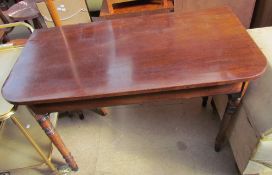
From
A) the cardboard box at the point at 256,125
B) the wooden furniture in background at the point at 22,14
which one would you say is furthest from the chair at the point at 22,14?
the cardboard box at the point at 256,125

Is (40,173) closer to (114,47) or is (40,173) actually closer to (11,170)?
(11,170)

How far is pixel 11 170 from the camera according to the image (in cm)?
119

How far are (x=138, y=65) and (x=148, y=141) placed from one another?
0.67 m

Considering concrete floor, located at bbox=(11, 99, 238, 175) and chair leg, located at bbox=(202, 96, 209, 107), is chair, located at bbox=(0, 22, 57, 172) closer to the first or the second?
concrete floor, located at bbox=(11, 99, 238, 175)

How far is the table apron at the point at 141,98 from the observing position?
30.5 inches

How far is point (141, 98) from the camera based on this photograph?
31.6 inches

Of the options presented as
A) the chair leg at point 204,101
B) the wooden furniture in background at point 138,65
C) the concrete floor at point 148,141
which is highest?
the wooden furniture in background at point 138,65

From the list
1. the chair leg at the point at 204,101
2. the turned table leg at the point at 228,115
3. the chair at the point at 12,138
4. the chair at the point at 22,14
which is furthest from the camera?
the chair at the point at 22,14

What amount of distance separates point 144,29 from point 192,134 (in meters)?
0.73

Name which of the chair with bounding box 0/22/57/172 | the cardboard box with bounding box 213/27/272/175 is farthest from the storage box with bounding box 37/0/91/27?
the cardboard box with bounding box 213/27/272/175

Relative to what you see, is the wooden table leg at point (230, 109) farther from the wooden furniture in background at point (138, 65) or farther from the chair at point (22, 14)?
the chair at point (22, 14)

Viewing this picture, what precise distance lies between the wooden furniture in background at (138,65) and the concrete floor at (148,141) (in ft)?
0.87

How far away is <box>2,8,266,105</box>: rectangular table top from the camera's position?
0.72m

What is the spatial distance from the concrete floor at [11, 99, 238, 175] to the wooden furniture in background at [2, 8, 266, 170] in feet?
0.87
